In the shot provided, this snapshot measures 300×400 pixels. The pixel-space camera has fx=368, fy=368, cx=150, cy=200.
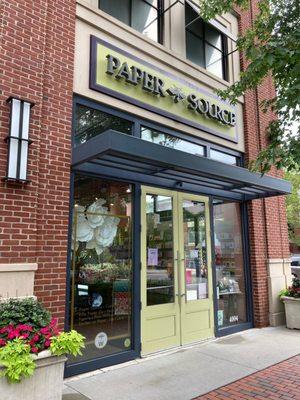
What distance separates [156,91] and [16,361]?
5.03 metres

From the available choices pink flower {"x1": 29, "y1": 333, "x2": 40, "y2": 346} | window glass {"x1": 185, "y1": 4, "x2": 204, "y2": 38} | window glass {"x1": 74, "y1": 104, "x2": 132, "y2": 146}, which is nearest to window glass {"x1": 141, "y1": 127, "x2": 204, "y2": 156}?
window glass {"x1": 74, "y1": 104, "x2": 132, "y2": 146}

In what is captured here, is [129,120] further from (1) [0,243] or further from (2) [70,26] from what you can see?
(1) [0,243]

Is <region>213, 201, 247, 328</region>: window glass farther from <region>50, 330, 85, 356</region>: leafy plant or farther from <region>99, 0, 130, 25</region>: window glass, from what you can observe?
<region>50, 330, 85, 356</region>: leafy plant

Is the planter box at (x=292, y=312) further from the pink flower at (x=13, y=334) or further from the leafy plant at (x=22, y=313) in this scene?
the pink flower at (x=13, y=334)

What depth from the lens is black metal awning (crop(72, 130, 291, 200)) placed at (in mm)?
4652

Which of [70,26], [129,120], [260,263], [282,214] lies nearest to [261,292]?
[260,263]

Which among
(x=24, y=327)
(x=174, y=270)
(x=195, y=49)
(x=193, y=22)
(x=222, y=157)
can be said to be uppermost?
(x=193, y=22)

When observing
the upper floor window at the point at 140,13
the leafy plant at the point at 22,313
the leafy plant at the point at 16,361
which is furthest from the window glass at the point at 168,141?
the leafy plant at the point at 16,361

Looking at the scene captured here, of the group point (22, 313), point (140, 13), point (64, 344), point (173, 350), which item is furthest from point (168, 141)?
point (64, 344)

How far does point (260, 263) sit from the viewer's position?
856 cm

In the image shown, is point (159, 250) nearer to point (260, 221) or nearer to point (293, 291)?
point (260, 221)

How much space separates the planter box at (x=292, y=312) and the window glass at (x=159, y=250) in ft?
10.6

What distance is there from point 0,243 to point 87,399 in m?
2.16

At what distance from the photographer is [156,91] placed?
22.2 ft
